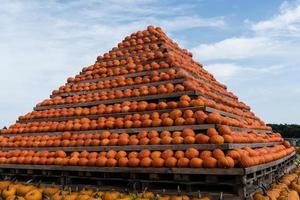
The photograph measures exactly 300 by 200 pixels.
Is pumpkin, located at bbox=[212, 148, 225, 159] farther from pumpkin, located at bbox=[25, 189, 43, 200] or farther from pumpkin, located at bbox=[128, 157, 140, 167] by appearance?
pumpkin, located at bbox=[25, 189, 43, 200]

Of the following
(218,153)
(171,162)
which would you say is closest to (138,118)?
(171,162)

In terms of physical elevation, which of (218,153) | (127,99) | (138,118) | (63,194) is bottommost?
(63,194)

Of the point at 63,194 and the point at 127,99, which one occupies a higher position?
the point at 127,99

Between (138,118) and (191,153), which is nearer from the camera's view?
(191,153)

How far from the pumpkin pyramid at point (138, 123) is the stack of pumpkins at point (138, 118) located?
0.10ft

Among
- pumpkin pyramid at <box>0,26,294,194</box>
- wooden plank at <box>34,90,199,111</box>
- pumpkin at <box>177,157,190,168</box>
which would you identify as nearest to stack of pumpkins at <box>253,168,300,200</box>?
pumpkin pyramid at <box>0,26,294,194</box>

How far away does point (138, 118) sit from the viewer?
1202 cm

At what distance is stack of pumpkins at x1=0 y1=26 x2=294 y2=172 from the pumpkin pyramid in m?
0.03

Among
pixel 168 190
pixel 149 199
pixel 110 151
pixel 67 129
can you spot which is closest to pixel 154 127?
pixel 110 151

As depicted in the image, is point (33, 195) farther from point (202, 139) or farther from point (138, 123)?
point (202, 139)

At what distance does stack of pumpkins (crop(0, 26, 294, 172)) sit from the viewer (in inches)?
392

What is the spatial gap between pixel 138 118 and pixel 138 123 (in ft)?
1.18

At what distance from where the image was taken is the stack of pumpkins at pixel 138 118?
996cm

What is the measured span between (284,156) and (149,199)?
8.07 metres
